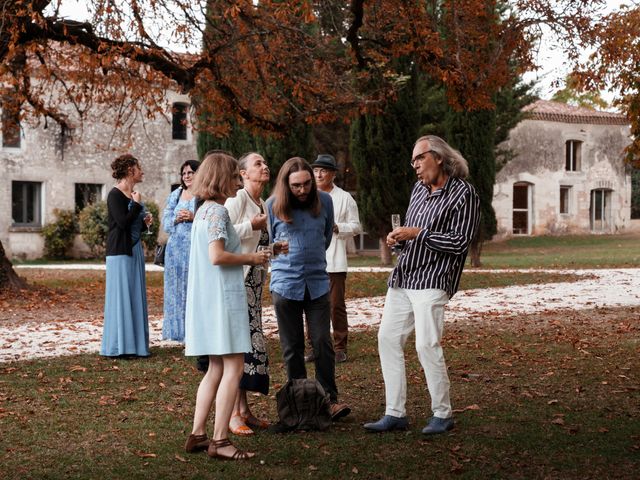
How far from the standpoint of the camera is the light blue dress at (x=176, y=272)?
945cm

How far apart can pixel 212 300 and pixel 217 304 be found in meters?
0.04

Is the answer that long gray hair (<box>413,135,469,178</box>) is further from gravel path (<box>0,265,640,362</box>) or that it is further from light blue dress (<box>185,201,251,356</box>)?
gravel path (<box>0,265,640,362</box>)

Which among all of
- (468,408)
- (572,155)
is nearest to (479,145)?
(572,155)

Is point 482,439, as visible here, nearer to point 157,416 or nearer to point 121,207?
point 157,416

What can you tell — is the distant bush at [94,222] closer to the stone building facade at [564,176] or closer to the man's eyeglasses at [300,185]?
the stone building facade at [564,176]

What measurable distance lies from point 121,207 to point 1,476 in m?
4.66

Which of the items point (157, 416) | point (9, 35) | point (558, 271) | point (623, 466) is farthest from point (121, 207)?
point (558, 271)

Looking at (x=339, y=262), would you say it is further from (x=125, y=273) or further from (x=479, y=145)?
(x=479, y=145)

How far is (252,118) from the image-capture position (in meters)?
17.9

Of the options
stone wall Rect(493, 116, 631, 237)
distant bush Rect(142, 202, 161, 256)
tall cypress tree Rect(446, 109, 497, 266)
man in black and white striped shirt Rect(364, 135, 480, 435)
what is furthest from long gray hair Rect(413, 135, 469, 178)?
stone wall Rect(493, 116, 631, 237)

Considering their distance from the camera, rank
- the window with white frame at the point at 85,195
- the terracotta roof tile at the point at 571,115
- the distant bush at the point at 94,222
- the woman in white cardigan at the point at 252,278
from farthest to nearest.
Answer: the terracotta roof tile at the point at 571,115
the window with white frame at the point at 85,195
the distant bush at the point at 94,222
the woman in white cardigan at the point at 252,278

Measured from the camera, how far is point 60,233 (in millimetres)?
30547

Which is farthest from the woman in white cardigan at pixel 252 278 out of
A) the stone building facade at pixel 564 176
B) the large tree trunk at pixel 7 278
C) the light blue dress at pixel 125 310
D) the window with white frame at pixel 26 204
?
the stone building facade at pixel 564 176

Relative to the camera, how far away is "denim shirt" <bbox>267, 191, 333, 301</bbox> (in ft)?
21.1
